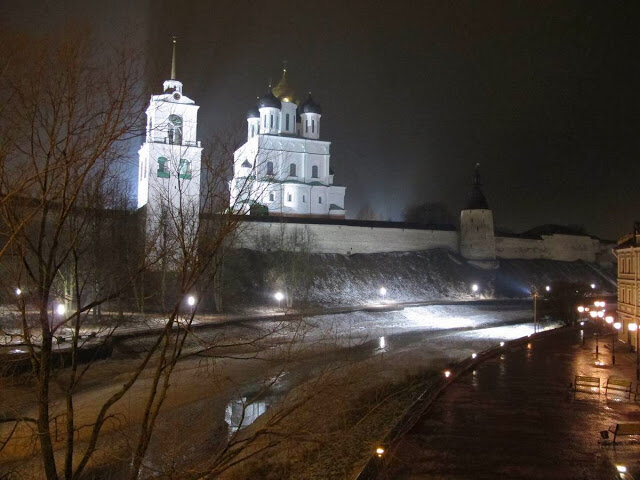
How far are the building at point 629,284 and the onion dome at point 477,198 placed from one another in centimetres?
2544

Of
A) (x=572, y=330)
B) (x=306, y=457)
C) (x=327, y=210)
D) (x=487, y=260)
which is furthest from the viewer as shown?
(x=327, y=210)

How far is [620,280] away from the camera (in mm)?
21688

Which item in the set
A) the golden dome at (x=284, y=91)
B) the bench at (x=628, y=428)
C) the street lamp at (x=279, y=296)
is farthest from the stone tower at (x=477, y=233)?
the bench at (x=628, y=428)

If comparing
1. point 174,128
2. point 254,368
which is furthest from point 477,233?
point 174,128

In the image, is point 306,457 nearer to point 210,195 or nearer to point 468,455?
point 468,455

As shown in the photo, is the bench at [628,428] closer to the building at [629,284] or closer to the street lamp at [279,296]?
the building at [629,284]

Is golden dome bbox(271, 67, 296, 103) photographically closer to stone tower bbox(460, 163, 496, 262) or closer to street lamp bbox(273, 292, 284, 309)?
stone tower bbox(460, 163, 496, 262)

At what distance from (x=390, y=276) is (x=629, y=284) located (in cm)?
2024

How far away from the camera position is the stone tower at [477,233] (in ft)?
151

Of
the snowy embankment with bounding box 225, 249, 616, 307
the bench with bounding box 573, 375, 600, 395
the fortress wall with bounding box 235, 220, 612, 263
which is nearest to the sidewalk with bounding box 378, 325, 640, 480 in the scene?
the bench with bounding box 573, 375, 600, 395

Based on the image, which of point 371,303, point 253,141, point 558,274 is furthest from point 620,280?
point 253,141

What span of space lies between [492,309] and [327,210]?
18.5m

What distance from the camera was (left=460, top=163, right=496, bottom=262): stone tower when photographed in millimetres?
45875

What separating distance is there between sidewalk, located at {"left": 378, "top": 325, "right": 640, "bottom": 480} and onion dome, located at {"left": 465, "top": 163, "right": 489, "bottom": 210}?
112 ft
